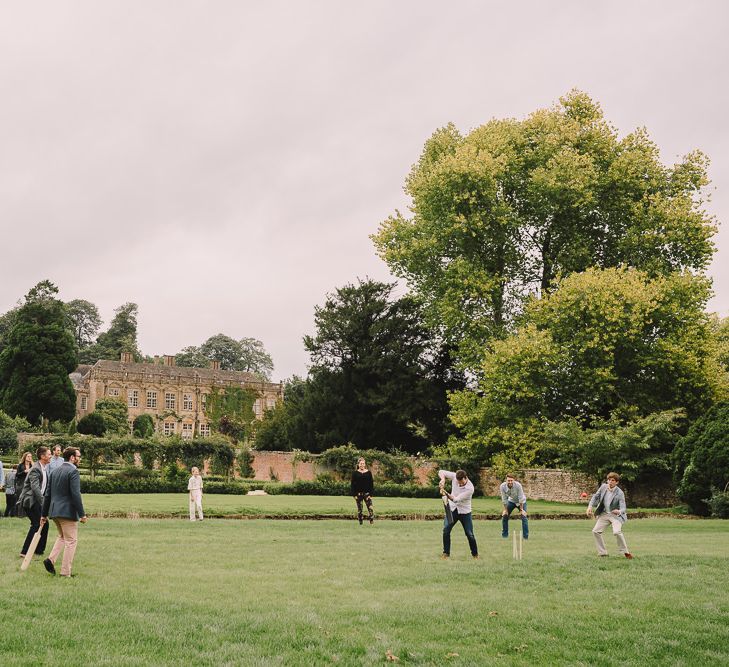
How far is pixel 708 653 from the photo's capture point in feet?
25.2

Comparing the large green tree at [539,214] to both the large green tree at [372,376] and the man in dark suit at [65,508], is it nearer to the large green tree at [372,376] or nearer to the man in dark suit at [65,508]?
the large green tree at [372,376]

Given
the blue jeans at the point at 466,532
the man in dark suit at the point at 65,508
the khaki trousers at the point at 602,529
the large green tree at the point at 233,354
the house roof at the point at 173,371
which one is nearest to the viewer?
the man in dark suit at the point at 65,508

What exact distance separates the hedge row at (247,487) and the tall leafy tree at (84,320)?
8097 centimetres

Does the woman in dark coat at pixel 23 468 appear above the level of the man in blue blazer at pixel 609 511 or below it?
above

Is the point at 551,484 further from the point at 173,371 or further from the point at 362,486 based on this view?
the point at 173,371

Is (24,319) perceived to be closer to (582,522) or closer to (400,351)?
(400,351)

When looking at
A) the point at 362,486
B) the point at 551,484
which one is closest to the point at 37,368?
the point at 551,484

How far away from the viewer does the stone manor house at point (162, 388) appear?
89.6 metres

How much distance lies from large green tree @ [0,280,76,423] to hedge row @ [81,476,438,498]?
29.8 m

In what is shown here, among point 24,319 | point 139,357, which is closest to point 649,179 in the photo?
point 24,319

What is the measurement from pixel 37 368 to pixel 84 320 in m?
53.1

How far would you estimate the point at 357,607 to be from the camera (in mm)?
9023

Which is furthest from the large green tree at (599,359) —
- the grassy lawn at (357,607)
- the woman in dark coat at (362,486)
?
the grassy lawn at (357,607)

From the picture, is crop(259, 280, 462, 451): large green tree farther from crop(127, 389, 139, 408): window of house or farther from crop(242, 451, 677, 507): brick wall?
crop(127, 389, 139, 408): window of house
